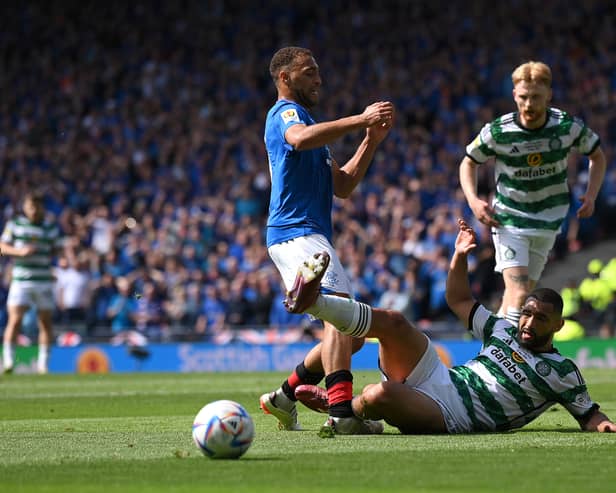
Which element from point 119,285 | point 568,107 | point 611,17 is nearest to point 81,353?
point 119,285

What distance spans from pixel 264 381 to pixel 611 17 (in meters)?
14.3

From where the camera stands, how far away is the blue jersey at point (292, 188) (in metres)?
8.07

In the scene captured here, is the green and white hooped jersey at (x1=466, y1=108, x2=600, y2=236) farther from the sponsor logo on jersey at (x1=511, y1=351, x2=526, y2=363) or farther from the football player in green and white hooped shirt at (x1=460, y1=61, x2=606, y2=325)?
the sponsor logo on jersey at (x1=511, y1=351, x2=526, y2=363)

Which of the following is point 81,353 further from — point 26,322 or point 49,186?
point 49,186

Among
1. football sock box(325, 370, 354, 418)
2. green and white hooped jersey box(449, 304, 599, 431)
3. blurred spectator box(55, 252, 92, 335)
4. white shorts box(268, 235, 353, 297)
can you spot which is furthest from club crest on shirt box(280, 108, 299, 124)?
blurred spectator box(55, 252, 92, 335)

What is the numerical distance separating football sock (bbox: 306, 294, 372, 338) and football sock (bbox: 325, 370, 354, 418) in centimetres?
53

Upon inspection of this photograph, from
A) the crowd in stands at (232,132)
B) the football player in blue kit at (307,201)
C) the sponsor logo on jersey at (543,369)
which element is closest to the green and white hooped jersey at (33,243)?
the crowd in stands at (232,132)

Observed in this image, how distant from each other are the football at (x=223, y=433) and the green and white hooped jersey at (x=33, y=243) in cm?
1143

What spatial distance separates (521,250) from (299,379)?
9.05 ft

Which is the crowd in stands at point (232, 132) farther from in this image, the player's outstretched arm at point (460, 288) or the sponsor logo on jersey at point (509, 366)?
the sponsor logo on jersey at point (509, 366)

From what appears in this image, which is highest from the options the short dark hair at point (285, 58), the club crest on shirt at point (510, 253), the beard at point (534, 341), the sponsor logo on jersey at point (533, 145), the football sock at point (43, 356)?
the short dark hair at point (285, 58)

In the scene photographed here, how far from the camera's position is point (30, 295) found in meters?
17.7

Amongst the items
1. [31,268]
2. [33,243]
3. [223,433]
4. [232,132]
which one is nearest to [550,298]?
[223,433]

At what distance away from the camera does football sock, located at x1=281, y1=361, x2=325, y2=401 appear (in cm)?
834
